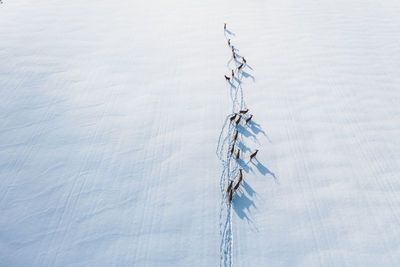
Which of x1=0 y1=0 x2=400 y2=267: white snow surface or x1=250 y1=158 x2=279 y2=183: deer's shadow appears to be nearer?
x1=0 y1=0 x2=400 y2=267: white snow surface

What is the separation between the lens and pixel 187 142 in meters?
3.42

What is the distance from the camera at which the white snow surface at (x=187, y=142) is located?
257 centimetres

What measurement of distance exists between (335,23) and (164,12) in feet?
13.1

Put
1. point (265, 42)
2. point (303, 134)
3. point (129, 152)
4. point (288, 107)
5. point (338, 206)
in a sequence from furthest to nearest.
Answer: point (265, 42) → point (288, 107) → point (303, 134) → point (129, 152) → point (338, 206)

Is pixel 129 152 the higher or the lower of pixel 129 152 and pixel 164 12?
the lower

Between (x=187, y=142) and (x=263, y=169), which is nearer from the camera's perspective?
(x=263, y=169)

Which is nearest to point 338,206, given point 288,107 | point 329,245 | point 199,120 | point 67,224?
point 329,245

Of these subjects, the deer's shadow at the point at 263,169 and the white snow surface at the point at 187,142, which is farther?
the deer's shadow at the point at 263,169

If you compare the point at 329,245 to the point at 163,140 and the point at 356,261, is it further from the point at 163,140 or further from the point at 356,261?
the point at 163,140

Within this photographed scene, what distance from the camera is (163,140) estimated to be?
3.43 m

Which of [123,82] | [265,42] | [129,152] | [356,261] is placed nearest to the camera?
[356,261]

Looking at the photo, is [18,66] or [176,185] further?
[18,66]

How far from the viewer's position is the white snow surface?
2.57 metres

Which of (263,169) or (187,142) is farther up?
(187,142)
